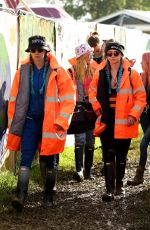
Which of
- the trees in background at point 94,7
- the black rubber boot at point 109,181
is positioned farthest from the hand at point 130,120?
the trees in background at point 94,7

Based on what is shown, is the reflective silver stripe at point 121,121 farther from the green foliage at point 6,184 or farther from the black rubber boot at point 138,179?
the green foliage at point 6,184

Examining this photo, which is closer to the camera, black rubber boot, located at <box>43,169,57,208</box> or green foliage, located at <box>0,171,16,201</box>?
black rubber boot, located at <box>43,169,57,208</box>

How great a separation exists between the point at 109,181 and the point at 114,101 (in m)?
0.98

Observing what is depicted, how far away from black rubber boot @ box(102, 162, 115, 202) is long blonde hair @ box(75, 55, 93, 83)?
60.2 inches

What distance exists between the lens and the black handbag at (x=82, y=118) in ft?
27.5

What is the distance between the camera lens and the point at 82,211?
7492 millimetres

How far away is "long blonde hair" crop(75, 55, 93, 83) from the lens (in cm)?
905

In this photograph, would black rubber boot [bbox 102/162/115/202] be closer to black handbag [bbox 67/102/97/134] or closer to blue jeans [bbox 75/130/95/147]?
black handbag [bbox 67/102/97/134]

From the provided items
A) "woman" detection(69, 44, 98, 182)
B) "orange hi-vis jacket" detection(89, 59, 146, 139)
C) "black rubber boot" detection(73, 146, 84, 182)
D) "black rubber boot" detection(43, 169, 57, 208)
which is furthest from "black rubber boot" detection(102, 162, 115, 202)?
"black rubber boot" detection(73, 146, 84, 182)

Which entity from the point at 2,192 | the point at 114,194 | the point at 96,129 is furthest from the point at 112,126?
the point at 2,192

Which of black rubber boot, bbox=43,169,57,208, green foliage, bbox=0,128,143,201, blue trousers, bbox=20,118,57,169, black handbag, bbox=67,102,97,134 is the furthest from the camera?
black handbag, bbox=67,102,97,134

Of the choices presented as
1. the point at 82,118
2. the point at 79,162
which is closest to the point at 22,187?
the point at 82,118

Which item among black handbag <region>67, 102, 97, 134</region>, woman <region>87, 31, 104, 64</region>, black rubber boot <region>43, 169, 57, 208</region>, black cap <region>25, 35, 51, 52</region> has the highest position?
black cap <region>25, 35, 51, 52</region>

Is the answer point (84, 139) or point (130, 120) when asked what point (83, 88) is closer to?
point (84, 139)
